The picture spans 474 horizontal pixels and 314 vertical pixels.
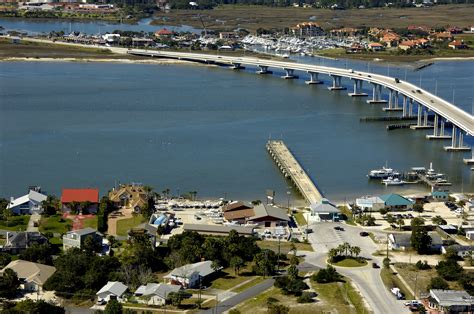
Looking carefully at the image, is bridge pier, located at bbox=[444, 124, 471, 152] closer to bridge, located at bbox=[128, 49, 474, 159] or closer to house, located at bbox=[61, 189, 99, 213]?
bridge, located at bbox=[128, 49, 474, 159]

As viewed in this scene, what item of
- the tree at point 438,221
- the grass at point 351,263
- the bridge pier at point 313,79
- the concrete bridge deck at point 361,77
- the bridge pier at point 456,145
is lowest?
the grass at point 351,263

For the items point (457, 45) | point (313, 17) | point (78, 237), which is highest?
point (313, 17)

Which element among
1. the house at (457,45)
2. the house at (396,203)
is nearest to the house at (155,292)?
the house at (396,203)

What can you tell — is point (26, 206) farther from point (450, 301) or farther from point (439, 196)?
point (450, 301)

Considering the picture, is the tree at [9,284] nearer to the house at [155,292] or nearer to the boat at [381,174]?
the house at [155,292]

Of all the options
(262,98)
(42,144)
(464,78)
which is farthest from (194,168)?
(464,78)

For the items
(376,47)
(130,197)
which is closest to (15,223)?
(130,197)

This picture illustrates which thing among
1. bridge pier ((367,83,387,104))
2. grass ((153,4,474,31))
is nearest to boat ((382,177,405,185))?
bridge pier ((367,83,387,104))
